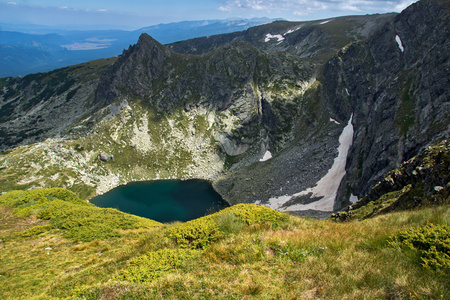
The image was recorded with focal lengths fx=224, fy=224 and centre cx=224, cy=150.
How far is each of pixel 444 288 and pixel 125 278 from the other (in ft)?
30.4

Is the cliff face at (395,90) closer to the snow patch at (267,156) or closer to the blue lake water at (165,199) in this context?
the snow patch at (267,156)

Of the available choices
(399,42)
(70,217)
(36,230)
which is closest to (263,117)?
(399,42)

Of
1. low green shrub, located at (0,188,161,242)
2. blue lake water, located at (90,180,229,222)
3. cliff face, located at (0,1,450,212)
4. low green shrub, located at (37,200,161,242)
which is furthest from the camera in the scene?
blue lake water, located at (90,180,229,222)

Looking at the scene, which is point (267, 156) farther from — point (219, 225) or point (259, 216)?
point (219, 225)

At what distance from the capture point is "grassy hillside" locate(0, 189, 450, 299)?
5.86 metres

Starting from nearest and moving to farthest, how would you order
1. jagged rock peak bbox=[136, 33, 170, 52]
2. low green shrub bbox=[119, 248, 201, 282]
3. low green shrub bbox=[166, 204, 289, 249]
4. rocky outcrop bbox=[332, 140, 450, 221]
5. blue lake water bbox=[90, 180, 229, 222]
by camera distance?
low green shrub bbox=[119, 248, 201, 282] → low green shrub bbox=[166, 204, 289, 249] → rocky outcrop bbox=[332, 140, 450, 221] → blue lake water bbox=[90, 180, 229, 222] → jagged rock peak bbox=[136, 33, 170, 52]

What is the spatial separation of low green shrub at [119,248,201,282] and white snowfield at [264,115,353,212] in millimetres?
52467

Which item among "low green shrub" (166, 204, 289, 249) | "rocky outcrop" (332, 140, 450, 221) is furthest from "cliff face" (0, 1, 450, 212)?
"low green shrub" (166, 204, 289, 249)

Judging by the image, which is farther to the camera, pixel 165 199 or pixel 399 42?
pixel 165 199

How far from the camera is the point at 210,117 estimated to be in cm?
11175

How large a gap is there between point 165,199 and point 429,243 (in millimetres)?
80813

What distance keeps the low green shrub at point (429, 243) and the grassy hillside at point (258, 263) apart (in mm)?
23

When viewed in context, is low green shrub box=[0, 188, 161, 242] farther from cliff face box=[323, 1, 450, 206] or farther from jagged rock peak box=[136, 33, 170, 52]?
jagged rock peak box=[136, 33, 170, 52]

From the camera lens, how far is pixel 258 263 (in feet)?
25.8
